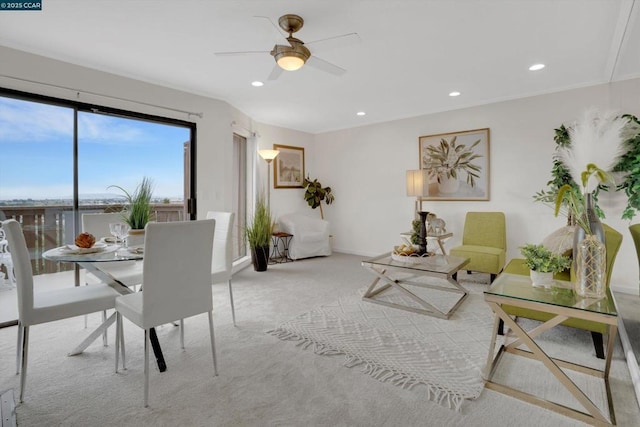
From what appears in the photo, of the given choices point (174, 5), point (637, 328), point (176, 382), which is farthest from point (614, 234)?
point (174, 5)

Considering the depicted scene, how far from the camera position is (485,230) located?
4.34m

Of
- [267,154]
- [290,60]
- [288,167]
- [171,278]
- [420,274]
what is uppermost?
[290,60]

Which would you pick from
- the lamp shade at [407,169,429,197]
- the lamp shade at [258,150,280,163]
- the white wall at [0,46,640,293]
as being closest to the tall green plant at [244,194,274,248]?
the white wall at [0,46,640,293]

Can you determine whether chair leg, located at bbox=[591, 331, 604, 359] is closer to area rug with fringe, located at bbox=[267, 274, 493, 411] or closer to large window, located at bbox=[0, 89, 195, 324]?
area rug with fringe, located at bbox=[267, 274, 493, 411]

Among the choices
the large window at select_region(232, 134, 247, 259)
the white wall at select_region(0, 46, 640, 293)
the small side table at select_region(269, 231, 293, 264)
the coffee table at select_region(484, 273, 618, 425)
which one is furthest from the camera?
the small side table at select_region(269, 231, 293, 264)

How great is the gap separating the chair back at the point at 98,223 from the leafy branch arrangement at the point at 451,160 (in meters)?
4.34

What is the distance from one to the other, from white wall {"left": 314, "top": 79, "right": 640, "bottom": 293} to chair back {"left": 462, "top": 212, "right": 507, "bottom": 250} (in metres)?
0.29

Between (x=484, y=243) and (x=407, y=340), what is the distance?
8.16 feet

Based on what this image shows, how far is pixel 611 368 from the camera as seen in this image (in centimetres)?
204

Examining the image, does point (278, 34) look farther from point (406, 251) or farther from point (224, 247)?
point (406, 251)

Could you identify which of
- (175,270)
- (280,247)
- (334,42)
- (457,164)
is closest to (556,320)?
(175,270)

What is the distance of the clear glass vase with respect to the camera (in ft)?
5.74

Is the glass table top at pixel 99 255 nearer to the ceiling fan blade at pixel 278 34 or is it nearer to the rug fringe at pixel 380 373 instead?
the rug fringe at pixel 380 373

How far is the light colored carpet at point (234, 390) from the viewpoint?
1.62m
